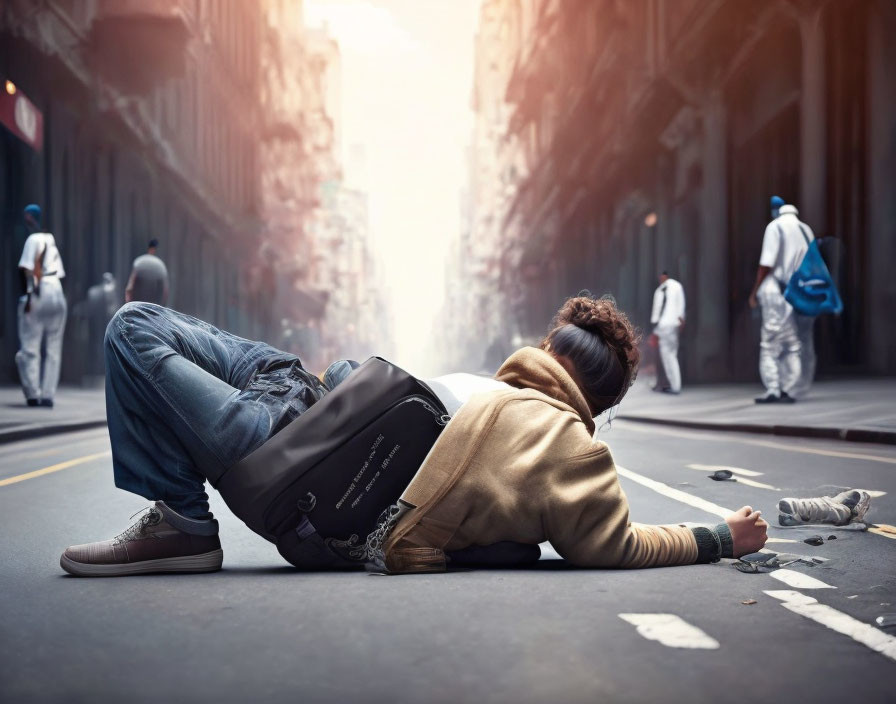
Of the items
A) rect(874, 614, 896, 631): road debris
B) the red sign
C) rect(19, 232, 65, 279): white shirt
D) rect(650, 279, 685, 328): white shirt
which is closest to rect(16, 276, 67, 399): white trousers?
rect(19, 232, 65, 279): white shirt

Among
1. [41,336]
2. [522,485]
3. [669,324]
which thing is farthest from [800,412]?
[41,336]

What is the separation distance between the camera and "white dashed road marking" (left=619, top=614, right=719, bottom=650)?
2738 mm

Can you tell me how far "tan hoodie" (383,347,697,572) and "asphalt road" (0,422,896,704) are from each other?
0.13m

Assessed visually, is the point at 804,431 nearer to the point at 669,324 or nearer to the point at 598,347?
the point at 598,347

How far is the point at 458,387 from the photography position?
373 centimetres

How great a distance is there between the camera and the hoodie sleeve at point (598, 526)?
11.0 ft

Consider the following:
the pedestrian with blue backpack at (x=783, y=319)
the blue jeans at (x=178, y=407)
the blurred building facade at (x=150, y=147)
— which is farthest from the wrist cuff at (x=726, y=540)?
the blurred building facade at (x=150, y=147)

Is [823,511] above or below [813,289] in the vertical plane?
below

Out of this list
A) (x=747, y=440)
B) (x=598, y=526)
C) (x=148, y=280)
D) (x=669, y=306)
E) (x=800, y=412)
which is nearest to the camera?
(x=598, y=526)

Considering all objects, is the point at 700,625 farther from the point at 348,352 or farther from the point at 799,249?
the point at 348,352

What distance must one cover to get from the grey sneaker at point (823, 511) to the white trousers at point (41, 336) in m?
10.7

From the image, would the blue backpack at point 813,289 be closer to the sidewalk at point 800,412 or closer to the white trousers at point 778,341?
the white trousers at point 778,341

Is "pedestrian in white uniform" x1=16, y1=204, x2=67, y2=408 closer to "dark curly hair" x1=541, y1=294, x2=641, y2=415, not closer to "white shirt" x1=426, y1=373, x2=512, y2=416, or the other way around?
"white shirt" x1=426, y1=373, x2=512, y2=416

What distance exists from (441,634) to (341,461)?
0.79 meters
